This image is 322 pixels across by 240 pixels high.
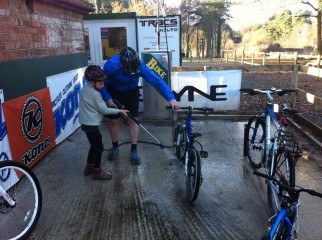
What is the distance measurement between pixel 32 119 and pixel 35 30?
1.38 meters

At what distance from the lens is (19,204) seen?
3.54 meters

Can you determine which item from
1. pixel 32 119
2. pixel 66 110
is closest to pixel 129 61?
pixel 32 119

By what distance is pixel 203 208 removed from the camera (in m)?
3.50

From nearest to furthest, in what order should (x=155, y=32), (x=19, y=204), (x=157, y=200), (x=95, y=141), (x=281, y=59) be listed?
(x=19, y=204) → (x=157, y=200) → (x=95, y=141) → (x=155, y=32) → (x=281, y=59)

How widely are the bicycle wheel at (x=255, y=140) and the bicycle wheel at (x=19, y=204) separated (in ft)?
9.18

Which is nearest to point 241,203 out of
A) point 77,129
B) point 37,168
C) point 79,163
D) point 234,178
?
point 234,178

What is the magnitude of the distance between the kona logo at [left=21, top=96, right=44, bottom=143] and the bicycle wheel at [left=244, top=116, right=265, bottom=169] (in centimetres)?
309

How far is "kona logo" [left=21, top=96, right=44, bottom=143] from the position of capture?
4281mm

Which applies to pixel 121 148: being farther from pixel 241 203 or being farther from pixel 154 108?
pixel 241 203

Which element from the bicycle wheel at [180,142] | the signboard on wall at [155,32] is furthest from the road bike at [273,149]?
the signboard on wall at [155,32]

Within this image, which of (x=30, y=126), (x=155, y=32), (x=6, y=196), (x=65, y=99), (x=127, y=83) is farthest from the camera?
(x=155, y=32)

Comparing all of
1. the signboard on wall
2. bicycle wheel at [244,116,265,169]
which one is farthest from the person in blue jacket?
the signboard on wall

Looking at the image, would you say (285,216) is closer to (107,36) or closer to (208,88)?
(208,88)

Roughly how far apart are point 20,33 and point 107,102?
60.9 inches
